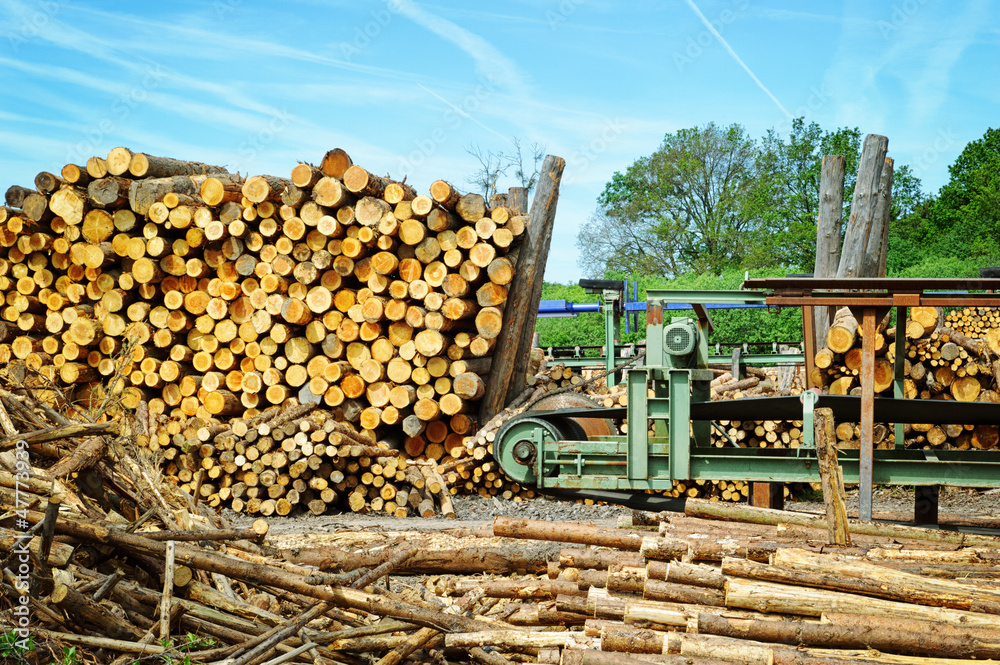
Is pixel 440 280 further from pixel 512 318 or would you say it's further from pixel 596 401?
Result: pixel 596 401

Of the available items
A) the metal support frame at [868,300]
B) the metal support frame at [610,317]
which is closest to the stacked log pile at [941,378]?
the metal support frame at [868,300]

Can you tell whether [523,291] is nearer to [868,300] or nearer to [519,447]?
[519,447]

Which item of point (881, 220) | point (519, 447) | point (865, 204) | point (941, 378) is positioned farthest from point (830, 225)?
point (519, 447)

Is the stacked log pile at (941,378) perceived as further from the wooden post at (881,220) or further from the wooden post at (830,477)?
the wooden post at (830,477)

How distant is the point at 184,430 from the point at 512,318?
377 centimetres

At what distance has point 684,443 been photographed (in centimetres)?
660

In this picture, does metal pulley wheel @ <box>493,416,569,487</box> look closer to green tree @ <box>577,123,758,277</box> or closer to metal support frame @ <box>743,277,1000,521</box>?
metal support frame @ <box>743,277,1000,521</box>

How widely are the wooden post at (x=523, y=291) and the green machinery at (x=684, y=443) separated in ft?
8.03

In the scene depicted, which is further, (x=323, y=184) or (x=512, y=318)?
(x=512, y=318)

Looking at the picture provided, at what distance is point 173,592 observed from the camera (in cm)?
366

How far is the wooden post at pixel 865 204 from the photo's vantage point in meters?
9.94

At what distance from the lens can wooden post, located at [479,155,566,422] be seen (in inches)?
393

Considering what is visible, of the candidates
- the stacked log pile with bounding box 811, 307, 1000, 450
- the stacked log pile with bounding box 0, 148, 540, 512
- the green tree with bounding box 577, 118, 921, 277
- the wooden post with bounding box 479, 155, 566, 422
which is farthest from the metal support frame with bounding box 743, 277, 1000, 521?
the green tree with bounding box 577, 118, 921, 277

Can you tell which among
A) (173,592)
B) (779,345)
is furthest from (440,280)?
(779,345)
